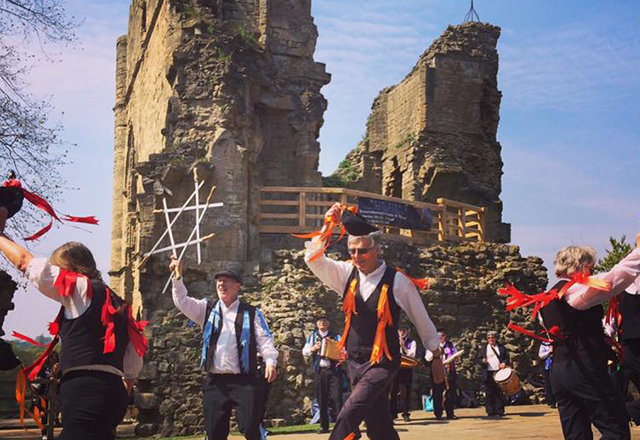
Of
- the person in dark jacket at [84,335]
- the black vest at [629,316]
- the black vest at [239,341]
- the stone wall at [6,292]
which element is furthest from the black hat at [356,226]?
the stone wall at [6,292]

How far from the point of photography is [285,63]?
81.7ft

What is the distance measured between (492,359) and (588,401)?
1108 cm

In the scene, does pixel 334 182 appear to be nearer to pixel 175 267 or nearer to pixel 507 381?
pixel 507 381

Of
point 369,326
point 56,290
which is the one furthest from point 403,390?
point 56,290

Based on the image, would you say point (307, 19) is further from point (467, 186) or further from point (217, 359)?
point (217, 359)

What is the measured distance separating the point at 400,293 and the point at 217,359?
1879 mm

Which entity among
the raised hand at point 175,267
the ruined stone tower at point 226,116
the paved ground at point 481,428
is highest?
the ruined stone tower at point 226,116

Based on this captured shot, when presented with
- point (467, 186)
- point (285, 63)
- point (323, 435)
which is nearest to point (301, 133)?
point (285, 63)

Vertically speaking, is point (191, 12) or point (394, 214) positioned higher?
point (191, 12)

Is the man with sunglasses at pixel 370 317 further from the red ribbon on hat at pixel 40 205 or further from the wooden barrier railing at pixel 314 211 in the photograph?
the wooden barrier railing at pixel 314 211

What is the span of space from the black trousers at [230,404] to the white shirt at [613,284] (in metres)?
2.77

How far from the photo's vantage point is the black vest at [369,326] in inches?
271

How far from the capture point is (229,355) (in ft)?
25.8

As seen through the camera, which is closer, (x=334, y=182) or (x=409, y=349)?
(x=409, y=349)
